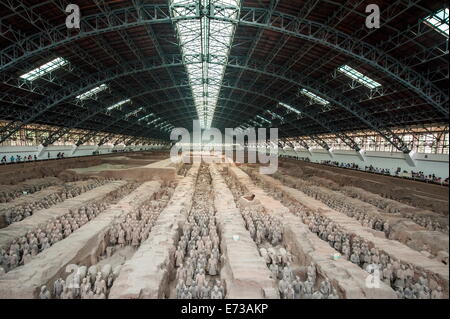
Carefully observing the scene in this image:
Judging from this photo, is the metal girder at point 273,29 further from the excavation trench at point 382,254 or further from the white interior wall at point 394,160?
the excavation trench at point 382,254

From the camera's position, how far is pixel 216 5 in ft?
44.2

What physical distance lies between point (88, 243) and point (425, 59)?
16631 mm

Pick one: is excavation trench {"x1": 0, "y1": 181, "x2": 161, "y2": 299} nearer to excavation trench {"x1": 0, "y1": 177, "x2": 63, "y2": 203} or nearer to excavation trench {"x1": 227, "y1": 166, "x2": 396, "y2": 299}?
excavation trench {"x1": 227, "y1": 166, "x2": 396, "y2": 299}

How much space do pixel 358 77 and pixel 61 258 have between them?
768 inches

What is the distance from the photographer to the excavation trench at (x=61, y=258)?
215 inches

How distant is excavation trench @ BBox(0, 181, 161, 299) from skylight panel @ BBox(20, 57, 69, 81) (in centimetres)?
1170

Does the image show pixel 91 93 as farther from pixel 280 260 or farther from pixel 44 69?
pixel 280 260

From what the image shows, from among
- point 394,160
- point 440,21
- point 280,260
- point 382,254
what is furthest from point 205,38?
point 394,160

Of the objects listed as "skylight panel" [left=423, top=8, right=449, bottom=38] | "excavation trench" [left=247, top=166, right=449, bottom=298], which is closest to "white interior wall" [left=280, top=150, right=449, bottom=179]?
"excavation trench" [left=247, top=166, right=449, bottom=298]

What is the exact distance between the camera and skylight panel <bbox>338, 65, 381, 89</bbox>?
58.7ft

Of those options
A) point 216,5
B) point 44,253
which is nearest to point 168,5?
point 216,5

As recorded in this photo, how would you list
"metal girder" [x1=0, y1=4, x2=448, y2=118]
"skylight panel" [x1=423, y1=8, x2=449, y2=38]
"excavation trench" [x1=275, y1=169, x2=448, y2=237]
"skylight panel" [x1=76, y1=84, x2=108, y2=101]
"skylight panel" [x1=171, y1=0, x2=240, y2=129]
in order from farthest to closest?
"skylight panel" [x1=76, y1=84, x2=108, y2=101], "skylight panel" [x1=171, y1=0, x2=240, y2=129], "metal girder" [x1=0, y1=4, x2=448, y2=118], "excavation trench" [x1=275, y1=169, x2=448, y2=237], "skylight panel" [x1=423, y1=8, x2=449, y2=38]

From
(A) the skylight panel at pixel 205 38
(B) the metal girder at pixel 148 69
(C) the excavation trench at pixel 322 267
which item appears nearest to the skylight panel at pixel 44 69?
(B) the metal girder at pixel 148 69

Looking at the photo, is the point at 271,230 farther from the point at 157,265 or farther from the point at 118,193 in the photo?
the point at 118,193
